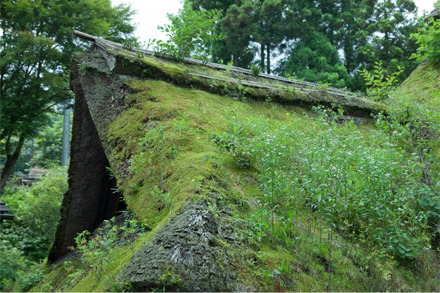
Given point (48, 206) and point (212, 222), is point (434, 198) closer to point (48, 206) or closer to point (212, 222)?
point (212, 222)

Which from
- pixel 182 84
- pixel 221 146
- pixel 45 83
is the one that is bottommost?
pixel 221 146

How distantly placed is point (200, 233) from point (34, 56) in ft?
40.7

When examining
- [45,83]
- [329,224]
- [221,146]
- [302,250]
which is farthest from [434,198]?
[45,83]

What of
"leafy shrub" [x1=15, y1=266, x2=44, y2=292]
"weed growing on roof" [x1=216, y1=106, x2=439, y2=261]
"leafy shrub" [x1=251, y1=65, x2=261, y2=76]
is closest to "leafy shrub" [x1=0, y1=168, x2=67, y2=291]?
"leafy shrub" [x1=15, y1=266, x2=44, y2=292]

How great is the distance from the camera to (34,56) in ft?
38.2

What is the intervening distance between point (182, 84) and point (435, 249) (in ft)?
11.7

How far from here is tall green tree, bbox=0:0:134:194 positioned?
11.4 metres

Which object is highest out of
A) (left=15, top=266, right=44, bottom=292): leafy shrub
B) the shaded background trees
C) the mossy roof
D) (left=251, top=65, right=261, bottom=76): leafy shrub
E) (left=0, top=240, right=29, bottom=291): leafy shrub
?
the shaded background trees

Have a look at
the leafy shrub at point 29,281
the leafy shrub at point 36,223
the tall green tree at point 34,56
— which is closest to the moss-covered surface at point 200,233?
the leafy shrub at point 29,281

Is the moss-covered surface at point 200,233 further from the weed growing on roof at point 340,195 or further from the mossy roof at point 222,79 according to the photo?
the mossy roof at point 222,79

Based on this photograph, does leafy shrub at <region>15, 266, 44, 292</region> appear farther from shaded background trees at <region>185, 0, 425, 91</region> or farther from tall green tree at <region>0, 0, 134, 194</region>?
shaded background trees at <region>185, 0, 425, 91</region>

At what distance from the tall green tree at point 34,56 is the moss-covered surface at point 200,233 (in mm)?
9694

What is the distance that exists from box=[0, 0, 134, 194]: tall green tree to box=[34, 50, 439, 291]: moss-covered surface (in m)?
9.69

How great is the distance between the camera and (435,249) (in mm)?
2959
